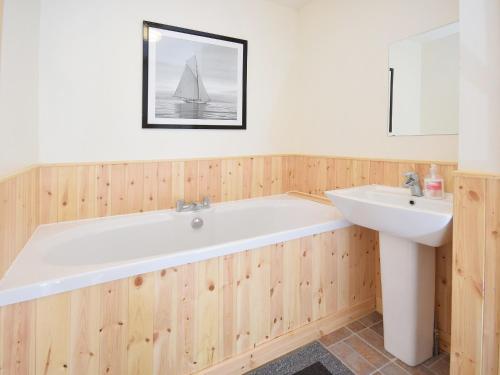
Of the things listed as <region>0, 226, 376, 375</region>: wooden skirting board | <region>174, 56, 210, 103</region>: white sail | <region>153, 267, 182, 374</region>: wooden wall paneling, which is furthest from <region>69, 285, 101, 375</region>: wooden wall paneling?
<region>174, 56, 210, 103</region>: white sail

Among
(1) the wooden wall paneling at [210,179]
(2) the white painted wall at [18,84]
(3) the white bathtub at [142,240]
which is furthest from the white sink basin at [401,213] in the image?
(2) the white painted wall at [18,84]

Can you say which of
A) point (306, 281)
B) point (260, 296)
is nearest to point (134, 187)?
point (260, 296)

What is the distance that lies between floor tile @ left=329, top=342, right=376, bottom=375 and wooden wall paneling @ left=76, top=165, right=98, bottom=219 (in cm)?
176

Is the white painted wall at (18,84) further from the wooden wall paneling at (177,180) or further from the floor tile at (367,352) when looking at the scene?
the floor tile at (367,352)

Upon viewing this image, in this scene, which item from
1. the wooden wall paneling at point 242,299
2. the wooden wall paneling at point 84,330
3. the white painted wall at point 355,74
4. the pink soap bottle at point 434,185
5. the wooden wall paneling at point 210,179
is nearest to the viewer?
the wooden wall paneling at point 84,330

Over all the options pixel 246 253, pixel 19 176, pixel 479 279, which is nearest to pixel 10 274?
pixel 19 176

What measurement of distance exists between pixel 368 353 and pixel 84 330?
4.88 feet

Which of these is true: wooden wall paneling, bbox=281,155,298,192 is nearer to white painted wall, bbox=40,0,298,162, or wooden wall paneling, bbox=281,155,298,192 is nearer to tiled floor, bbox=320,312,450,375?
white painted wall, bbox=40,0,298,162

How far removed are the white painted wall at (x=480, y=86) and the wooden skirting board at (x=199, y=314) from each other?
35.7 inches

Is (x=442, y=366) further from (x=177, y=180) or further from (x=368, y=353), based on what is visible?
(x=177, y=180)

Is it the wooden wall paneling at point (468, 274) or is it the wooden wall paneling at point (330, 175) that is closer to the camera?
the wooden wall paneling at point (468, 274)

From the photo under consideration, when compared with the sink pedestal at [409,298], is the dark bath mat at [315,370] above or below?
below

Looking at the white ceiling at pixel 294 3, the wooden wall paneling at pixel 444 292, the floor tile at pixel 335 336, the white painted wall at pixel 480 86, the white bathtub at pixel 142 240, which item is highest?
the white ceiling at pixel 294 3

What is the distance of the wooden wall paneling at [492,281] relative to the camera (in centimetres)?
107
